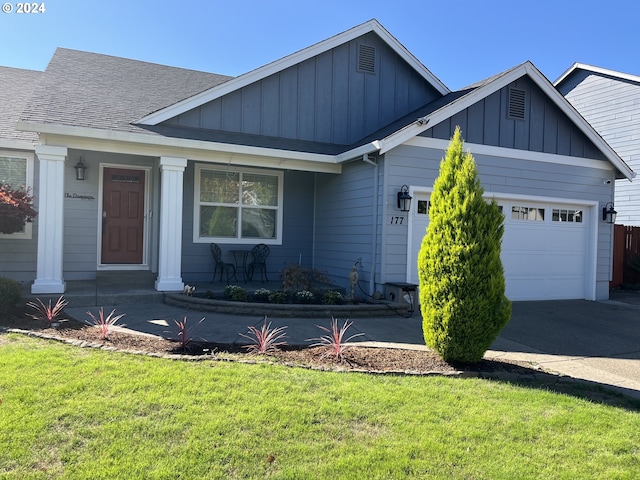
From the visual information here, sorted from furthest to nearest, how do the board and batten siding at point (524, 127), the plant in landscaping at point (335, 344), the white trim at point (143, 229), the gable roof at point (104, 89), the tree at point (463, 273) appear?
the white trim at point (143, 229), the board and batten siding at point (524, 127), the gable roof at point (104, 89), the plant in landscaping at point (335, 344), the tree at point (463, 273)

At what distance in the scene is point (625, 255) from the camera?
1290 cm

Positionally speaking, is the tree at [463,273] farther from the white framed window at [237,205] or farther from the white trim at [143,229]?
the white trim at [143,229]

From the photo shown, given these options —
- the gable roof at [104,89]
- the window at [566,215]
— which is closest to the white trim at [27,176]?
the gable roof at [104,89]

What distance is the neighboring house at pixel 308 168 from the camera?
8.21 meters

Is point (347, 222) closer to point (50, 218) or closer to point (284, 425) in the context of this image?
point (50, 218)

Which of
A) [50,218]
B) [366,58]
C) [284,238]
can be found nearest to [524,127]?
[366,58]

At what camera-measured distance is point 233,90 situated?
9578mm

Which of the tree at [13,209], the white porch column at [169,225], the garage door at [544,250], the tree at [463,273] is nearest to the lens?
the tree at [463,273]

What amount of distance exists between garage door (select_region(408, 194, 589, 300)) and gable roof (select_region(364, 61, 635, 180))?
154 cm

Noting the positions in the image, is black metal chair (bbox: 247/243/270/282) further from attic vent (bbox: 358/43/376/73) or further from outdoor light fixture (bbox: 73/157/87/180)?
attic vent (bbox: 358/43/376/73)

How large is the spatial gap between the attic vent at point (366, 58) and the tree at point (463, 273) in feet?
21.8

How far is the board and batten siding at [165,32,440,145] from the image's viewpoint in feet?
31.9

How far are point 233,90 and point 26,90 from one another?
5.44 m

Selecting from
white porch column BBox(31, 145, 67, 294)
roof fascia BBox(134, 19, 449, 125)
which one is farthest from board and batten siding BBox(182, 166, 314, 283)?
white porch column BBox(31, 145, 67, 294)
